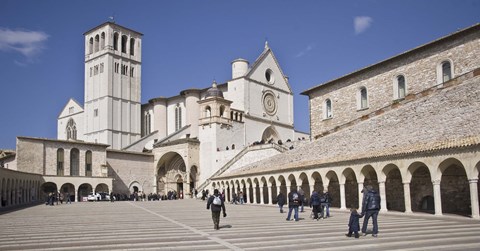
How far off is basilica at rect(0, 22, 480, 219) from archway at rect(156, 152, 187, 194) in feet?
0.58

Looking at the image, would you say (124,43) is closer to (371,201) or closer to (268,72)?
(268,72)

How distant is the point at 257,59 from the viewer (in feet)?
207

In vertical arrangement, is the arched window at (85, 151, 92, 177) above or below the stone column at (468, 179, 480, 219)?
above

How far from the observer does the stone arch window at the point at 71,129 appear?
7588 centimetres

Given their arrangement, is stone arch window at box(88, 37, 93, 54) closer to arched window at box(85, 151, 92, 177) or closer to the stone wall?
arched window at box(85, 151, 92, 177)

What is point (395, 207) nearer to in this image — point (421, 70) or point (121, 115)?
point (421, 70)

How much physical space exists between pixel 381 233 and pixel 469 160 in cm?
717

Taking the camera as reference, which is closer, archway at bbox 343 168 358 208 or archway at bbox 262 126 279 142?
archway at bbox 343 168 358 208

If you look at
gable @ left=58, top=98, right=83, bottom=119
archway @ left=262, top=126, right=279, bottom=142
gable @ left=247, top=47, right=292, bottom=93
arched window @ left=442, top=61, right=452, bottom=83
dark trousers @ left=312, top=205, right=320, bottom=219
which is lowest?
dark trousers @ left=312, top=205, right=320, bottom=219

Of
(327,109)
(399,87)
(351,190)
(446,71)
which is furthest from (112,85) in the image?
(446,71)

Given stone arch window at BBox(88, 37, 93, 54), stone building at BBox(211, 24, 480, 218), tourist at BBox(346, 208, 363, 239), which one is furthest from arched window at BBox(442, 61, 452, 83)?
stone arch window at BBox(88, 37, 93, 54)

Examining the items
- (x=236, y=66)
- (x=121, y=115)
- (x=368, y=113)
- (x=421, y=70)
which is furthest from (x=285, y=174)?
(x=121, y=115)

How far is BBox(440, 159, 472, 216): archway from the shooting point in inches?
905

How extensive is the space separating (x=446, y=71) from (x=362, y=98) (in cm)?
818
